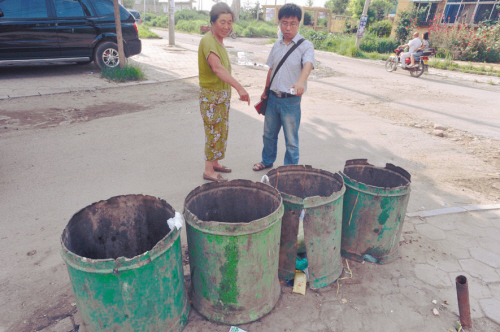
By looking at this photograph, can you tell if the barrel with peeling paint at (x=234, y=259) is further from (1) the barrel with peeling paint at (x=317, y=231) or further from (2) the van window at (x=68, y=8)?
(2) the van window at (x=68, y=8)

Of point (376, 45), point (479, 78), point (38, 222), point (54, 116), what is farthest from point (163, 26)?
point (38, 222)

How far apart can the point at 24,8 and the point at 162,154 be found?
5768 millimetres

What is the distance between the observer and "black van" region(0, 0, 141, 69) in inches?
285

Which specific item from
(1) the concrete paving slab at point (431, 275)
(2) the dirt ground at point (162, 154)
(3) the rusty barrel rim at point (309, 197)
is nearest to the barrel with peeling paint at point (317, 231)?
(3) the rusty barrel rim at point (309, 197)

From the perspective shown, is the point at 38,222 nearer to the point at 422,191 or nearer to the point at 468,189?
the point at 422,191

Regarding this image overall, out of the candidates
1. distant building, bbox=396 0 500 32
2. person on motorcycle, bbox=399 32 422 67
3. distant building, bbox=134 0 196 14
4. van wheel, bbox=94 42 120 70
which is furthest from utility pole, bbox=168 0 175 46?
distant building, bbox=134 0 196 14

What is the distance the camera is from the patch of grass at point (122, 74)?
823 centimetres

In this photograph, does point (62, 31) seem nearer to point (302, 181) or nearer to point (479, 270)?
point (302, 181)

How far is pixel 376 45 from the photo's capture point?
20891 mm

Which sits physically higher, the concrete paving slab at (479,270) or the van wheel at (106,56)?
the van wheel at (106,56)

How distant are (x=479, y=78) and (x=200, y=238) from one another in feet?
48.4

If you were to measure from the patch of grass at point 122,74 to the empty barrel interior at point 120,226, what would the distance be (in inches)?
272

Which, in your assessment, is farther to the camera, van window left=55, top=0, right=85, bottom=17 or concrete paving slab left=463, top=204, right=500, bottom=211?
van window left=55, top=0, right=85, bottom=17

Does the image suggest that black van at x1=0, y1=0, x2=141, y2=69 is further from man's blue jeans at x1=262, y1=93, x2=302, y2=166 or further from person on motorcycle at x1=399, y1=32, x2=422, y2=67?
person on motorcycle at x1=399, y1=32, x2=422, y2=67
